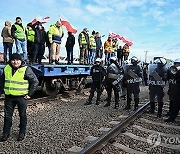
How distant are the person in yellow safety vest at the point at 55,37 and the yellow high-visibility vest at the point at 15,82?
5104mm

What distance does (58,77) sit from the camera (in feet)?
34.9

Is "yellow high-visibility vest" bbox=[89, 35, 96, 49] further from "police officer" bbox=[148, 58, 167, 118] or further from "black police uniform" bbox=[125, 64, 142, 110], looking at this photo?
"police officer" bbox=[148, 58, 167, 118]

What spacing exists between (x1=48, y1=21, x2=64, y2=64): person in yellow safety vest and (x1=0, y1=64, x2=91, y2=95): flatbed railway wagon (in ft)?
2.02

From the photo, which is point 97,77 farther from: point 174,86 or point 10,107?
point 10,107

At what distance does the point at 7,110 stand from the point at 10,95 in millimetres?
307

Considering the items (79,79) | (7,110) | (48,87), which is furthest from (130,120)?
(79,79)

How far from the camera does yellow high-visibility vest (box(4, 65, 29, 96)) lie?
5.08 meters

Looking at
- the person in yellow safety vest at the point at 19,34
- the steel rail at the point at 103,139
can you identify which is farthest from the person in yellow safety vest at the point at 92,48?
the steel rail at the point at 103,139

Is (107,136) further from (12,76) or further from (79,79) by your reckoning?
(79,79)

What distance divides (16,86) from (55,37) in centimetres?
543

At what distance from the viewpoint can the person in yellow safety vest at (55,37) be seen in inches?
401

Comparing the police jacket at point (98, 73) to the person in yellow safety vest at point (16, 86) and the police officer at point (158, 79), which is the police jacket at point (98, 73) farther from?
the person in yellow safety vest at point (16, 86)

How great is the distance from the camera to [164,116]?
7707mm

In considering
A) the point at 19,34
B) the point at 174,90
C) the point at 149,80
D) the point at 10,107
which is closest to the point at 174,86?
the point at 174,90
